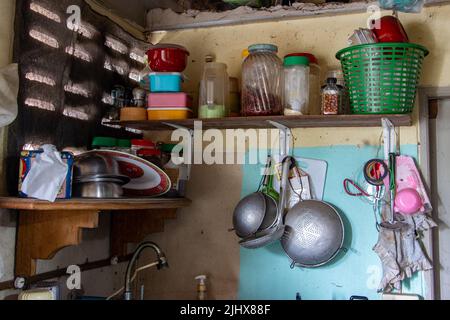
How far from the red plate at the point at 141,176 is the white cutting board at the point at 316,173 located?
50 centimetres

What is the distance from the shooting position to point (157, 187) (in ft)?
4.85

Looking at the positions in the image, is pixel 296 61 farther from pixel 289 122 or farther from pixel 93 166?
pixel 93 166

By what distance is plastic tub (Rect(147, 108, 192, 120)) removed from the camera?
62.1 inches

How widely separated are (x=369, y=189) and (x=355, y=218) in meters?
0.11

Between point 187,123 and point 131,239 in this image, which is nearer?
point 187,123

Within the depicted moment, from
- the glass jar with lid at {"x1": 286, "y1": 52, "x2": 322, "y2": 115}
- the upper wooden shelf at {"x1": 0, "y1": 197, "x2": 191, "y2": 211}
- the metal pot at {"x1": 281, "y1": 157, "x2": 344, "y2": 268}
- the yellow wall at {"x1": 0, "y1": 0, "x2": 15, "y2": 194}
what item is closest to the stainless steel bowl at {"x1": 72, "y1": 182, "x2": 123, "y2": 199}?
the upper wooden shelf at {"x1": 0, "y1": 197, "x2": 191, "y2": 211}

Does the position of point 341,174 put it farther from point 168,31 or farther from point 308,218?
point 168,31

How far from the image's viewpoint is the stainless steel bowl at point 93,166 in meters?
1.21

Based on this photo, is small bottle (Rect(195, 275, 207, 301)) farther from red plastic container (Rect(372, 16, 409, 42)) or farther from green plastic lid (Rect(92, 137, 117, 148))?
red plastic container (Rect(372, 16, 409, 42))

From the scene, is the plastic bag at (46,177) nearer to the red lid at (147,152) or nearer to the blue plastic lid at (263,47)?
the red lid at (147,152)

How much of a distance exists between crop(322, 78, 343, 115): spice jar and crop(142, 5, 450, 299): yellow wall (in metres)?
0.21

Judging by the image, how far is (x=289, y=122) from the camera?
1535 millimetres
